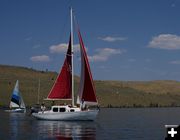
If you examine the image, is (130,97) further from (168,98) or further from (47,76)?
(47,76)

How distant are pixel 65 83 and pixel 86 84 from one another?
525 centimetres

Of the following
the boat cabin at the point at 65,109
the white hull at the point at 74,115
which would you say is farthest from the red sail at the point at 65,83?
the white hull at the point at 74,115

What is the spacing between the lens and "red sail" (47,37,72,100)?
64.9 m

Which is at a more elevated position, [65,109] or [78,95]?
[78,95]

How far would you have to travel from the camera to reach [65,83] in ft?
214

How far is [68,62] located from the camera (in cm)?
6538

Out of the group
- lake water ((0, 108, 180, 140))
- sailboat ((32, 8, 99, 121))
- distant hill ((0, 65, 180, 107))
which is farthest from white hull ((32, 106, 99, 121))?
distant hill ((0, 65, 180, 107))

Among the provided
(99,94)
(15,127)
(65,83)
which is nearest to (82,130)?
(15,127)

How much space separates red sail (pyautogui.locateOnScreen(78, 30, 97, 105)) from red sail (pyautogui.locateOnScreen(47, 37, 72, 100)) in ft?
12.6

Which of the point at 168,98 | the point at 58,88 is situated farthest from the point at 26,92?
the point at 58,88

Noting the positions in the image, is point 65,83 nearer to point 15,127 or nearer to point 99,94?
point 15,127

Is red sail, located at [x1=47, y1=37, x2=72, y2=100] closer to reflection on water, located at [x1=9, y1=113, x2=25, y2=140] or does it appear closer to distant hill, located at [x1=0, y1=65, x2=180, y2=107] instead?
reflection on water, located at [x1=9, y1=113, x2=25, y2=140]

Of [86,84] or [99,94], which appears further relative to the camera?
[99,94]

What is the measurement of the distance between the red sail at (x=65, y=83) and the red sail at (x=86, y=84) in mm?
3833
